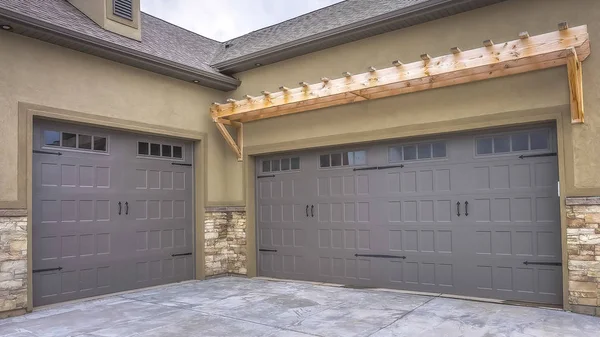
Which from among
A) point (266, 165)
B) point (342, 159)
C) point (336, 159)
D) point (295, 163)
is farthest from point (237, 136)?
point (342, 159)

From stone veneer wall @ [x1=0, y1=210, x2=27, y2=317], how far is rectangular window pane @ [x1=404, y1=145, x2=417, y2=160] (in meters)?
5.21

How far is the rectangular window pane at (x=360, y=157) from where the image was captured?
7180 millimetres

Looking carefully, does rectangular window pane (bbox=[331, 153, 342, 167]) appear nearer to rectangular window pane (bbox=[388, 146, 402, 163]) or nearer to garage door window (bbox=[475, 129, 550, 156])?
rectangular window pane (bbox=[388, 146, 402, 163])

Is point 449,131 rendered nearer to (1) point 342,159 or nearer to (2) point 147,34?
(1) point 342,159

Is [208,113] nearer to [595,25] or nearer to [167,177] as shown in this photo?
[167,177]

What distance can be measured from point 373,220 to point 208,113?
357 centimetres

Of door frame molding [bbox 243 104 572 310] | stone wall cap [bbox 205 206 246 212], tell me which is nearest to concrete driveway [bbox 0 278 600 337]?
door frame molding [bbox 243 104 572 310]

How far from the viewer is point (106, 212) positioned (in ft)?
22.4

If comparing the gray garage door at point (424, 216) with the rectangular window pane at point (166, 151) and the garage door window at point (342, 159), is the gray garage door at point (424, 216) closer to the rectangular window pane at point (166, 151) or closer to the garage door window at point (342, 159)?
the garage door window at point (342, 159)

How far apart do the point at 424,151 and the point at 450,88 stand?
97 cm

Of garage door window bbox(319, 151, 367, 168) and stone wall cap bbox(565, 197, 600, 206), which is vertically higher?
garage door window bbox(319, 151, 367, 168)

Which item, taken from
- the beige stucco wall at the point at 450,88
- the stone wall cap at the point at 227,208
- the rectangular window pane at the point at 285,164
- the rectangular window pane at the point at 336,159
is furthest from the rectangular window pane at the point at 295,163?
the stone wall cap at the point at 227,208

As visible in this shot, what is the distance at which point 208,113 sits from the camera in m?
8.30

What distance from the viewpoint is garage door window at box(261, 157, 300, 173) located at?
7953 mm
